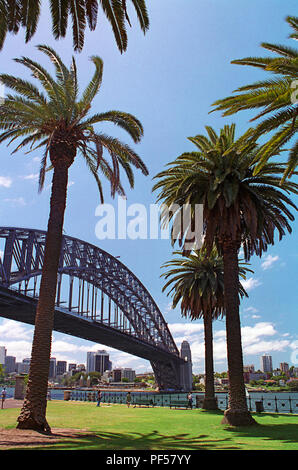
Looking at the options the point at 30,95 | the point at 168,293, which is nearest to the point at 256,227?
the point at 30,95

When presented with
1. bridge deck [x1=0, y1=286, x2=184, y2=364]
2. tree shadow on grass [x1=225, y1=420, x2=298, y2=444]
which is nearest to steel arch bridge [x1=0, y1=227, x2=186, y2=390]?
bridge deck [x1=0, y1=286, x2=184, y2=364]

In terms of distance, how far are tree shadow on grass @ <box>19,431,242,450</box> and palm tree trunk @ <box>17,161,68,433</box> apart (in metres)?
2.14

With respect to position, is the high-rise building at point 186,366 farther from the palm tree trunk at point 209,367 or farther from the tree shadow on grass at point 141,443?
the tree shadow on grass at point 141,443

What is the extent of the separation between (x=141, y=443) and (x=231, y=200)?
12.2 m

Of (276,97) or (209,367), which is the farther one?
(209,367)

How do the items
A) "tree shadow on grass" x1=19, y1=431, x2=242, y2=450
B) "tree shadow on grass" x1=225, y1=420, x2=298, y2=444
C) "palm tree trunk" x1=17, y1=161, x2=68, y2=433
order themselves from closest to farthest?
"tree shadow on grass" x1=19, y1=431, x2=242, y2=450 → "tree shadow on grass" x1=225, y1=420, x2=298, y2=444 → "palm tree trunk" x1=17, y1=161, x2=68, y2=433

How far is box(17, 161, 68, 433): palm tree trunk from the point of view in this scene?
1435 cm

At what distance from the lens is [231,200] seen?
65.9 feet

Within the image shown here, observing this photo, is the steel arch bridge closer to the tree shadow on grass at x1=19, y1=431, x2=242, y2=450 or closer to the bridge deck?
the bridge deck

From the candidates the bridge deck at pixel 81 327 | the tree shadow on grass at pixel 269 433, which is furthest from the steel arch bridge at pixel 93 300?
the tree shadow on grass at pixel 269 433

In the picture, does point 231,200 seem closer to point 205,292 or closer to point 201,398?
point 205,292

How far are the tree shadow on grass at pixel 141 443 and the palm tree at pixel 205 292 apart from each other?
18.3m

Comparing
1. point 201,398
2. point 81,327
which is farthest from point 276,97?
point 81,327
